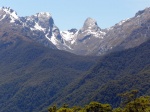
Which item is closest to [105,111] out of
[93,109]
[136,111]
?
[93,109]

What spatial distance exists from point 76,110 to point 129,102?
119 feet

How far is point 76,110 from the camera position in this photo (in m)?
189

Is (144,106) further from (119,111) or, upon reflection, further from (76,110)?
(76,110)

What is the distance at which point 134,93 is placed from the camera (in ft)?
523

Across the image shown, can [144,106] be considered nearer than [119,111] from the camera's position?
Yes

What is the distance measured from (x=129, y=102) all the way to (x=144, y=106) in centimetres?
622

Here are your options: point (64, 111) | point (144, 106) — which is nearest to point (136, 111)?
point (144, 106)

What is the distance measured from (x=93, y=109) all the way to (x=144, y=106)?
2326 cm

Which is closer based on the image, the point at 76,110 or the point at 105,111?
the point at 105,111

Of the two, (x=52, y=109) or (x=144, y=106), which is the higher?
(x=52, y=109)

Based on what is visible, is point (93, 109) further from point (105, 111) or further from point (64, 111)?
point (64, 111)

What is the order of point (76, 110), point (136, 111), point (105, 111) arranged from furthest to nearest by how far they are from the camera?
point (76, 110), point (105, 111), point (136, 111)

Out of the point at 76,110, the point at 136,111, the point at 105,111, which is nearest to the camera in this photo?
the point at 136,111

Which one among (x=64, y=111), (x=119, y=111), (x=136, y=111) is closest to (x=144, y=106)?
(x=136, y=111)
